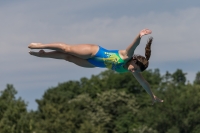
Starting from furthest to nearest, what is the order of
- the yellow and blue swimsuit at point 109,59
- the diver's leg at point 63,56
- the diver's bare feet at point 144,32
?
the diver's leg at point 63,56 → the yellow and blue swimsuit at point 109,59 → the diver's bare feet at point 144,32

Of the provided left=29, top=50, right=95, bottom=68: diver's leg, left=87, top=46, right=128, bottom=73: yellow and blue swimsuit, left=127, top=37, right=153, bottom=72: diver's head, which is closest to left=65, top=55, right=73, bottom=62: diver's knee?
left=29, top=50, right=95, bottom=68: diver's leg

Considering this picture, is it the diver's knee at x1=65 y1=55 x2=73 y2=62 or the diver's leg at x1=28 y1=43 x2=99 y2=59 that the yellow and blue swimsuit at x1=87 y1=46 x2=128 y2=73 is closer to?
the diver's leg at x1=28 y1=43 x2=99 y2=59

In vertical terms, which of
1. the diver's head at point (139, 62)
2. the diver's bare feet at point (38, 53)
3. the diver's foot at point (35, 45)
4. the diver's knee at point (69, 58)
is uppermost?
the diver's foot at point (35, 45)

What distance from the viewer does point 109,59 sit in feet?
71.9

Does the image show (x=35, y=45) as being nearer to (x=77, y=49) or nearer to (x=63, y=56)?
(x=63, y=56)

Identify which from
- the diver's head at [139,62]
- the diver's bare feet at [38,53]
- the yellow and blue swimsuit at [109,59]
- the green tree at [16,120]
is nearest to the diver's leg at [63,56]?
the diver's bare feet at [38,53]

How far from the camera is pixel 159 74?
125188 mm

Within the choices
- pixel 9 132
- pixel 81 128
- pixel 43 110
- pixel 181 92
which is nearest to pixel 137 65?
pixel 9 132

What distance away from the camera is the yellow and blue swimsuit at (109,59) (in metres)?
21.8

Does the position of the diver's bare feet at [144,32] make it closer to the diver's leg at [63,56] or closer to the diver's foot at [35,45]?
the diver's leg at [63,56]

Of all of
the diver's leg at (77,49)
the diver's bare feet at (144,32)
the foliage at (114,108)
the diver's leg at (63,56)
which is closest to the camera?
the diver's bare feet at (144,32)

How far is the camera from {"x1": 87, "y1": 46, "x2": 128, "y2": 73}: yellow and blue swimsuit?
21.8m

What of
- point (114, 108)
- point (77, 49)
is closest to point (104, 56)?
point (77, 49)

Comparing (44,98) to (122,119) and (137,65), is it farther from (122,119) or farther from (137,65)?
(137,65)
